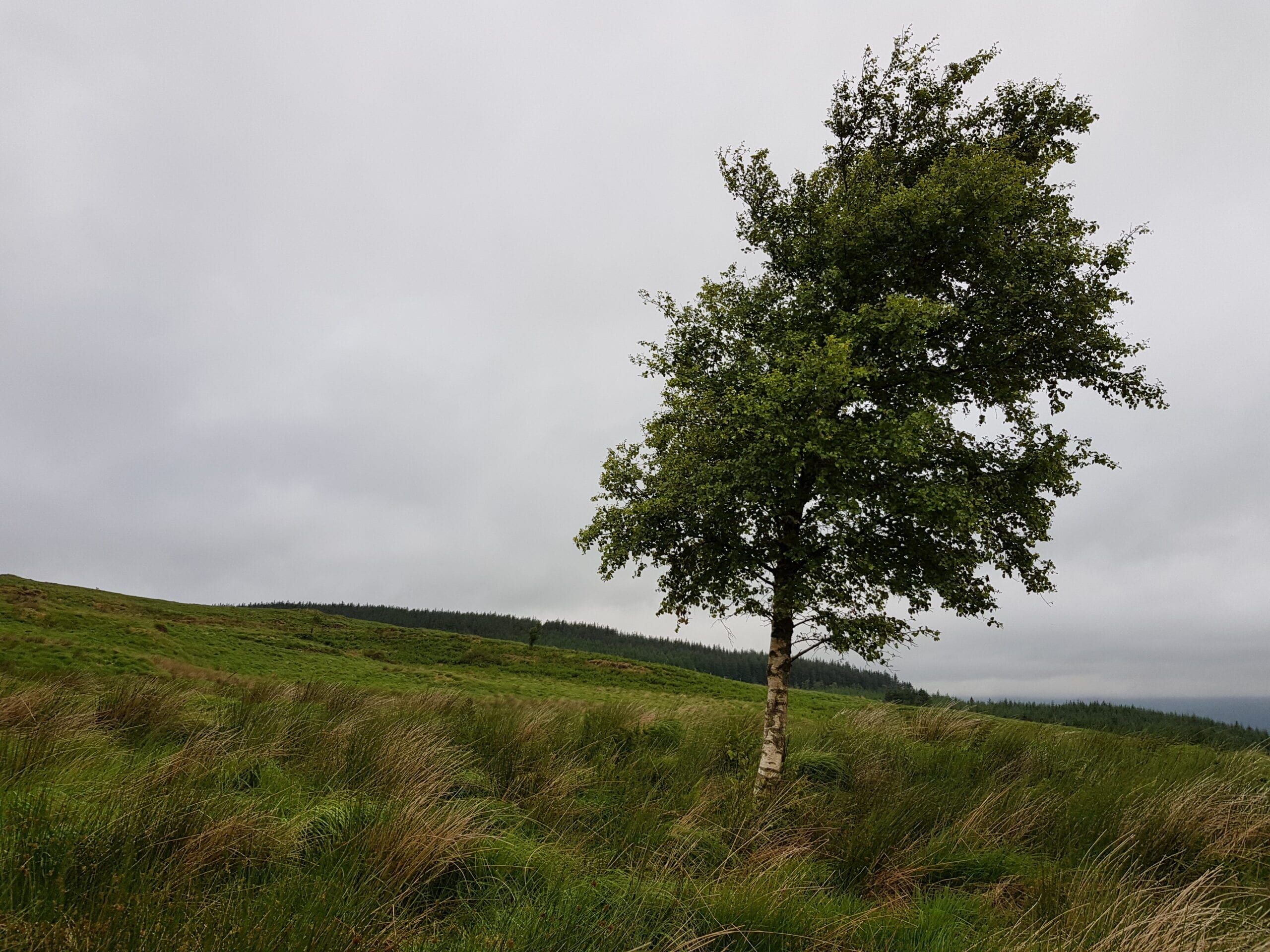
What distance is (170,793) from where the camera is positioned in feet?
15.7

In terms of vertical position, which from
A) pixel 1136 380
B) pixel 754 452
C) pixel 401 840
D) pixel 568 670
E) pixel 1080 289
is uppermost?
pixel 1080 289

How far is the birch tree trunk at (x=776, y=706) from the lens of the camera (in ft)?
31.2

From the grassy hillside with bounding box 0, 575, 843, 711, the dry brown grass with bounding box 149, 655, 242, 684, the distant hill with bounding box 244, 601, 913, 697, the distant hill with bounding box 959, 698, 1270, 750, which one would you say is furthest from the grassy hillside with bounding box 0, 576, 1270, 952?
the distant hill with bounding box 244, 601, 913, 697

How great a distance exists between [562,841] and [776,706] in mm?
5089

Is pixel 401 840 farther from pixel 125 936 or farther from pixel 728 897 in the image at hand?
pixel 728 897

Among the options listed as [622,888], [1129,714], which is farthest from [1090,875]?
[1129,714]

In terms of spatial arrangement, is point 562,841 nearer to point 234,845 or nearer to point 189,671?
point 234,845

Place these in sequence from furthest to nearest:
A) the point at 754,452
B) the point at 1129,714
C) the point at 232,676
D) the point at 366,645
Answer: the point at 366,645
the point at 1129,714
the point at 232,676
the point at 754,452

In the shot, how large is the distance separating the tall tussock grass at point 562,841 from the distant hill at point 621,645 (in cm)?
13528

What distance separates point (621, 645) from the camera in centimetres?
16925

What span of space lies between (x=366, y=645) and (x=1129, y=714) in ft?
203

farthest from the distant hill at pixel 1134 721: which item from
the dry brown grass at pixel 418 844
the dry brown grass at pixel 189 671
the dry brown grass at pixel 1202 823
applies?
the dry brown grass at pixel 189 671

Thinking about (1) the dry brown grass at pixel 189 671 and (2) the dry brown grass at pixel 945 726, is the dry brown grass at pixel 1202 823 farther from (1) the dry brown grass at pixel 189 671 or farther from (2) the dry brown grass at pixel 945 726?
(1) the dry brown grass at pixel 189 671

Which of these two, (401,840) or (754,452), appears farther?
(754,452)
